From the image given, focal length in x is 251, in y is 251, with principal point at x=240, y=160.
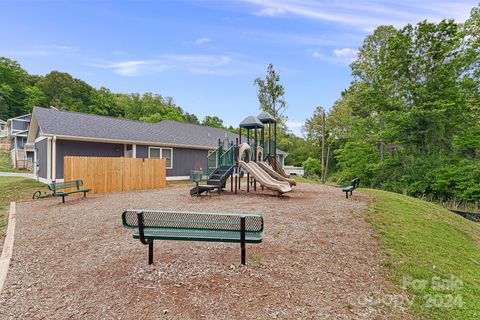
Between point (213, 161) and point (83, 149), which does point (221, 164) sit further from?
point (83, 149)

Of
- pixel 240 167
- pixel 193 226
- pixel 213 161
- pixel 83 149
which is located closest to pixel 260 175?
pixel 240 167

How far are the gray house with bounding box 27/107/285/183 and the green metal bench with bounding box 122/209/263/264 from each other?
9.51m

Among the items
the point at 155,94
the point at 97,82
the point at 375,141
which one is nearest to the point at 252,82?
the point at 375,141

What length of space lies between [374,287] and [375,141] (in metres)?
22.1

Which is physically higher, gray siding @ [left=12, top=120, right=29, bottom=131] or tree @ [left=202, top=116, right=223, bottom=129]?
tree @ [left=202, top=116, right=223, bottom=129]

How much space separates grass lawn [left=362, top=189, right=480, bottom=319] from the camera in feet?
9.66

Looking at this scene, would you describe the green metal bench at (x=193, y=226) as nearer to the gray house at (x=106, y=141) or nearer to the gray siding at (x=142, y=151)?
the gray house at (x=106, y=141)

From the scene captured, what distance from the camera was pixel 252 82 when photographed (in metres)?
32.3

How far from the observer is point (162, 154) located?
1767 cm

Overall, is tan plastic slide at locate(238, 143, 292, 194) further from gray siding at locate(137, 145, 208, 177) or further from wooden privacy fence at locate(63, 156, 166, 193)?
gray siding at locate(137, 145, 208, 177)

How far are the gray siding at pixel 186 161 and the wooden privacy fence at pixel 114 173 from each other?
344 centimetres

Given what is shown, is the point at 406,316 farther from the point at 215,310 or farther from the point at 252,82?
the point at 252,82

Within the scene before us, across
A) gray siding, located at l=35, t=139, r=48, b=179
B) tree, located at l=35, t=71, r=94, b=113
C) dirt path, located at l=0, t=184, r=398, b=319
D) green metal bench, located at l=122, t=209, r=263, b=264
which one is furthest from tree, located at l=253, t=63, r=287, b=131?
tree, located at l=35, t=71, r=94, b=113

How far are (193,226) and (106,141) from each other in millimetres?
13771
